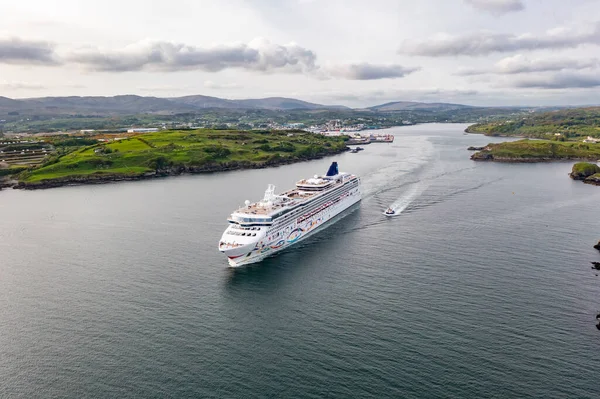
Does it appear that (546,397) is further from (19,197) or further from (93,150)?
(93,150)

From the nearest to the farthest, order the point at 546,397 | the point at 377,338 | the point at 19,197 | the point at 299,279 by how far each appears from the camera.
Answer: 1. the point at 546,397
2. the point at 377,338
3. the point at 299,279
4. the point at 19,197

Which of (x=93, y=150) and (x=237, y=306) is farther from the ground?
(x=93, y=150)

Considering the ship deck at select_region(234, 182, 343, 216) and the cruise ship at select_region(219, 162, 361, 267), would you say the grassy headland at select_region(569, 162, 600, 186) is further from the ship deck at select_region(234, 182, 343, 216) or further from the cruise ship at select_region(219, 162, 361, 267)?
the ship deck at select_region(234, 182, 343, 216)

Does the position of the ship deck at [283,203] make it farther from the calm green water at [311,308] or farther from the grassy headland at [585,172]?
the grassy headland at [585,172]

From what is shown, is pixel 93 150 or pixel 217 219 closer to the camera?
pixel 217 219

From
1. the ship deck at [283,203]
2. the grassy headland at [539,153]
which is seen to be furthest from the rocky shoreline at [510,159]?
the ship deck at [283,203]

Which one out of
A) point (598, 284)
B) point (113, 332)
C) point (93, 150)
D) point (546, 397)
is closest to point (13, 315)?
point (113, 332)
